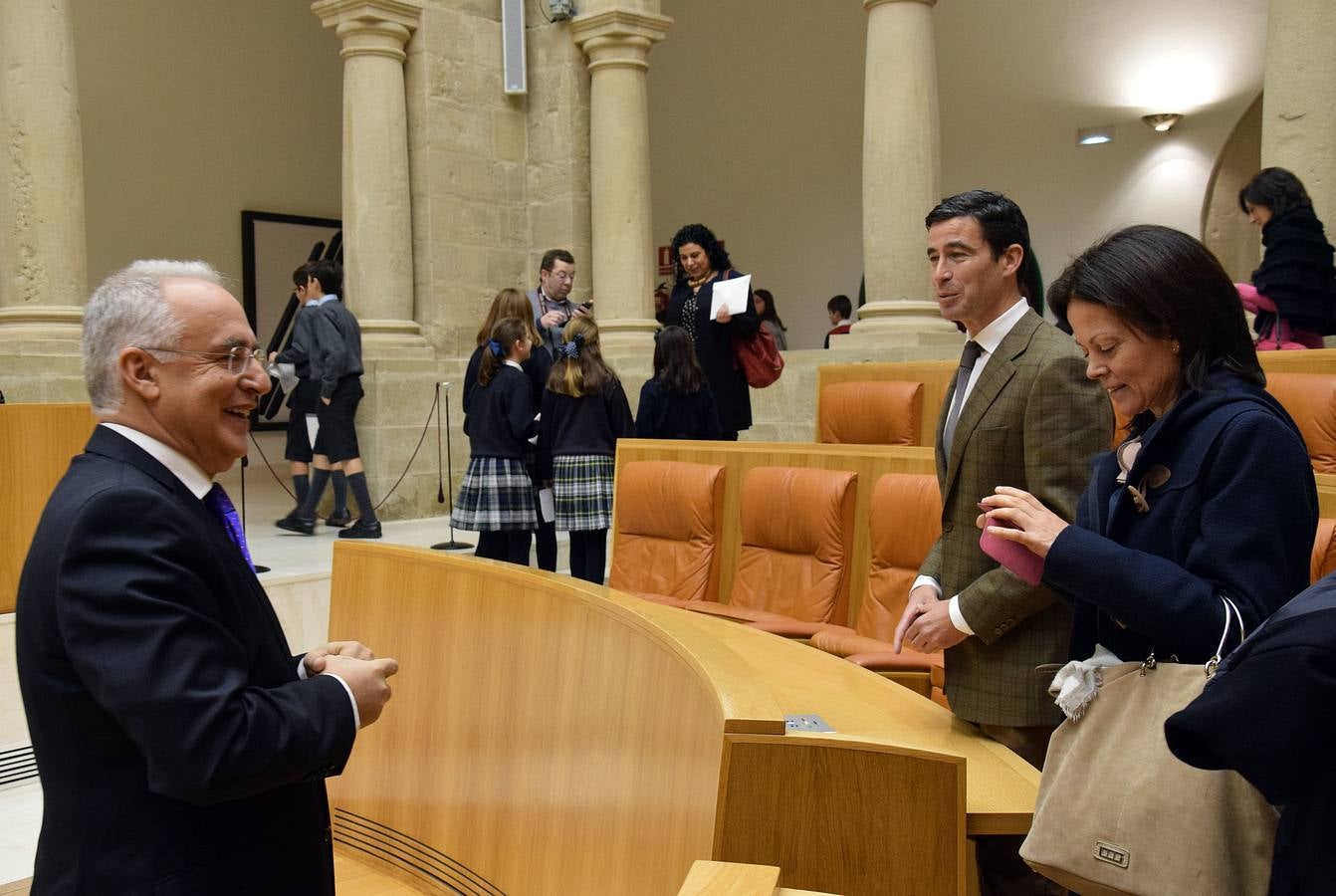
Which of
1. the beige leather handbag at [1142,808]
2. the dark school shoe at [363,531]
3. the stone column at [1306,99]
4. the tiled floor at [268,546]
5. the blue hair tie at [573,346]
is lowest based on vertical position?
the tiled floor at [268,546]

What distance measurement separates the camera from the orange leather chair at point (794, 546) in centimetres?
400

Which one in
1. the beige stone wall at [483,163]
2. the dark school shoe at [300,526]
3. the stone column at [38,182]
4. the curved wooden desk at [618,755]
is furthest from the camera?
the beige stone wall at [483,163]

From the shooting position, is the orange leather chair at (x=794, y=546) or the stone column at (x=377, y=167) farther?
the stone column at (x=377, y=167)

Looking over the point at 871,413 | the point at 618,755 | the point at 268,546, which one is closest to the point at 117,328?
the point at 618,755

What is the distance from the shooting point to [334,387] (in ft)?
22.1

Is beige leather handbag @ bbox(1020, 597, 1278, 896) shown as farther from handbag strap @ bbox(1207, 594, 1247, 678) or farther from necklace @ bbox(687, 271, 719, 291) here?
necklace @ bbox(687, 271, 719, 291)

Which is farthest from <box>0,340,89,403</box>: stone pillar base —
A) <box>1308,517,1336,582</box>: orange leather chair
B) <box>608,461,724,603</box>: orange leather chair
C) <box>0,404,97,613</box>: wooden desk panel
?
<box>1308,517,1336,582</box>: orange leather chair

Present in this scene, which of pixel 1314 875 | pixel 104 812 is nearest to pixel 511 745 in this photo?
pixel 104 812

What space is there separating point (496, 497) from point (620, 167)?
362 centimetres

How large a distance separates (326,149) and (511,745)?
1134cm

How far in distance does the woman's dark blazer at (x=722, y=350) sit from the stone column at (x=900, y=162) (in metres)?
1.82

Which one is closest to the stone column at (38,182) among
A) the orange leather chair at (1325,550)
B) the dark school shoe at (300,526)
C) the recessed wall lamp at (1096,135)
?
the dark school shoe at (300,526)

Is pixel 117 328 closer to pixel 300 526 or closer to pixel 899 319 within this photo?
pixel 300 526

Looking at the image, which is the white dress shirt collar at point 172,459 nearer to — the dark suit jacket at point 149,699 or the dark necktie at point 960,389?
the dark suit jacket at point 149,699
